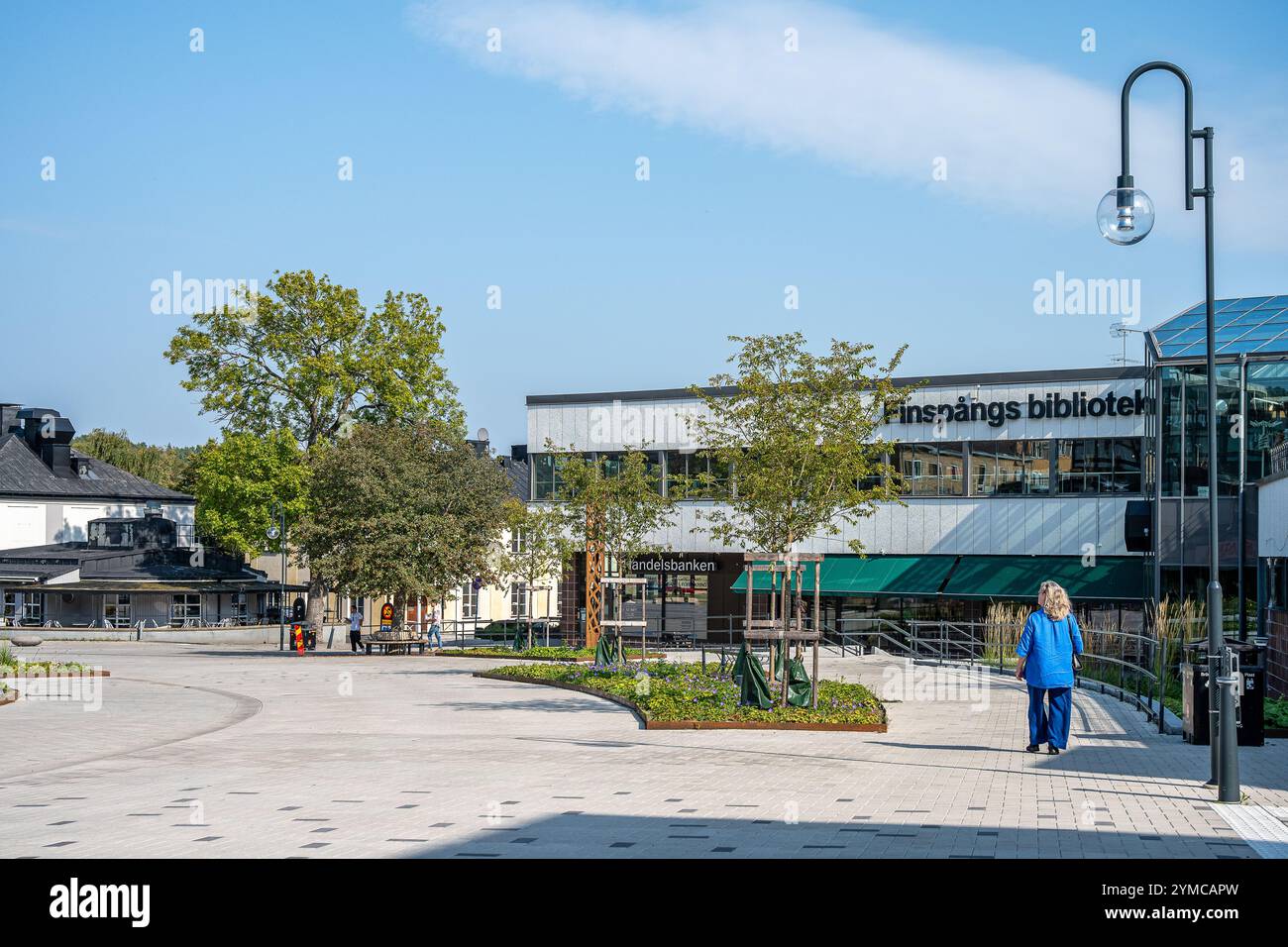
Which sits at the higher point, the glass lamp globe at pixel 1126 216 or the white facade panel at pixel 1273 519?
the glass lamp globe at pixel 1126 216

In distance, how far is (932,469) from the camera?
44.3 metres

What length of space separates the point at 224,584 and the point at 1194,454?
144 feet

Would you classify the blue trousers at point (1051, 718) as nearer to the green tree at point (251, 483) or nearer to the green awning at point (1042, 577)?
the green awning at point (1042, 577)

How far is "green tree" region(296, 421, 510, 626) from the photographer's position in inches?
1683

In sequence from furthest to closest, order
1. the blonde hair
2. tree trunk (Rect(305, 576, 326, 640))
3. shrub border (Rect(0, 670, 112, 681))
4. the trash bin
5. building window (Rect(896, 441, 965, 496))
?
tree trunk (Rect(305, 576, 326, 640)), building window (Rect(896, 441, 965, 496)), shrub border (Rect(0, 670, 112, 681)), the blonde hair, the trash bin

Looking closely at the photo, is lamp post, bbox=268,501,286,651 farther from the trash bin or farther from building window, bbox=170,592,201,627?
the trash bin

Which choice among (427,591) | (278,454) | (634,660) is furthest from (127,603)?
(634,660)

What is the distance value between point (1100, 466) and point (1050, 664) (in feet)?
94.6

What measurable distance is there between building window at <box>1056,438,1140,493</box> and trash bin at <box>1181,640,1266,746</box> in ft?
89.3

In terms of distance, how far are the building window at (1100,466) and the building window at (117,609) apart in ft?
133

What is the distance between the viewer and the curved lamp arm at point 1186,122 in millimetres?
12156

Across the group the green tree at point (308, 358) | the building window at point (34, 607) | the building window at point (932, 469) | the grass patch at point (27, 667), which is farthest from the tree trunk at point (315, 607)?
the building window at point (932, 469)

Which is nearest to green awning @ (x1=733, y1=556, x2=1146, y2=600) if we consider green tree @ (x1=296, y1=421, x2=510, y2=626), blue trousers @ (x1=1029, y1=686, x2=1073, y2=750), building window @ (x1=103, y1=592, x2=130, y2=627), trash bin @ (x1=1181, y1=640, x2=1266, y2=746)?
green tree @ (x1=296, y1=421, x2=510, y2=626)

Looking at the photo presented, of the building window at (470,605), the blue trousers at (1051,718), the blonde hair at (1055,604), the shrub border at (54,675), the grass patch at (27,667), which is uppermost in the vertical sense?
the blonde hair at (1055,604)
